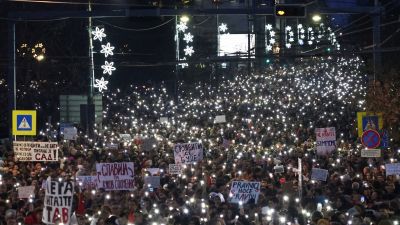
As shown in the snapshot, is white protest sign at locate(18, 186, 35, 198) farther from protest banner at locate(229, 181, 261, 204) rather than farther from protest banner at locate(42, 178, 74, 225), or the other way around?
protest banner at locate(42, 178, 74, 225)

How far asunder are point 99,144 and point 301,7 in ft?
49.5

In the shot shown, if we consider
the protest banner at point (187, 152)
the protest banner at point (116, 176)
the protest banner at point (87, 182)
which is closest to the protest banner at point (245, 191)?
the protest banner at point (116, 176)

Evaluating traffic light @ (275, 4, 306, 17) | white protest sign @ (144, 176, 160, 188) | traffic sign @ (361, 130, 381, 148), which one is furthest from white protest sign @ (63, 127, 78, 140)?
traffic light @ (275, 4, 306, 17)

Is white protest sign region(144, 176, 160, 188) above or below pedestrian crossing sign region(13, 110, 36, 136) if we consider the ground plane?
below

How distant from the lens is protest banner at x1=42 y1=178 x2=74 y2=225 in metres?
13.9

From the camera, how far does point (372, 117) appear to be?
82.5 ft

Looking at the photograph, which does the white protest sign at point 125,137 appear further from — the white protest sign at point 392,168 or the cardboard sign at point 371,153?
the white protest sign at point 392,168

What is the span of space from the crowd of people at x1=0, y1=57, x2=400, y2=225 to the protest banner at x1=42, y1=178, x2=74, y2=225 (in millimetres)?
690

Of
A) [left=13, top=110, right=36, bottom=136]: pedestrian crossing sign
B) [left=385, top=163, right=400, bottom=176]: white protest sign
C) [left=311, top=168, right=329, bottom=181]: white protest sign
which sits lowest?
[left=311, top=168, right=329, bottom=181]: white protest sign

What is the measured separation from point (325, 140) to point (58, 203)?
1436 cm

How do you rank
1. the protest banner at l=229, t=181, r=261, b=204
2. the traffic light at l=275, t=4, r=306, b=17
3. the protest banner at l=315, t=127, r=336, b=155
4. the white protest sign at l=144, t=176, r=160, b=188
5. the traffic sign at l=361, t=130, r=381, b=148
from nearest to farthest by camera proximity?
the protest banner at l=229, t=181, r=261, b=204 < the traffic light at l=275, t=4, r=306, b=17 < the white protest sign at l=144, t=176, r=160, b=188 < the traffic sign at l=361, t=130, r=381, b=148 < the protest banner at l=315, t=127, r=336, b=155

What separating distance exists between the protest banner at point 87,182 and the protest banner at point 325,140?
814 centimetres

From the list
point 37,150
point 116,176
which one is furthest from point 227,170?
point 116,176

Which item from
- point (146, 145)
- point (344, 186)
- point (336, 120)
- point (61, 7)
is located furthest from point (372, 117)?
point (61, 7)
